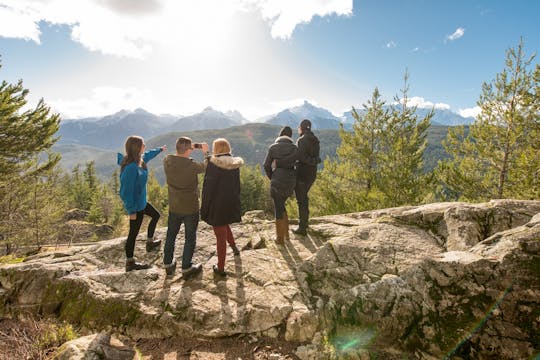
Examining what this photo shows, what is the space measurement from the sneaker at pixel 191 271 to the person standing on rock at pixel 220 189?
0.82 m

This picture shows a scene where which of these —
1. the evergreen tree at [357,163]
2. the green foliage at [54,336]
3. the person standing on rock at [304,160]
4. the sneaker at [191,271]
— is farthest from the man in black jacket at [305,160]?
the evergreen tree at [357,163]

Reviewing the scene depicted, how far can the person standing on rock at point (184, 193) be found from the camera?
4785 millimetres

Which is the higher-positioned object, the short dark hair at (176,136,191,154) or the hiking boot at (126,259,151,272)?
the short dark hair at (176,136,191,154)

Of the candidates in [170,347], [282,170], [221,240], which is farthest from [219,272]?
[282,170]

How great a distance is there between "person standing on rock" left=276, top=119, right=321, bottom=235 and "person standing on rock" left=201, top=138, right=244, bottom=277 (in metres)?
1.57

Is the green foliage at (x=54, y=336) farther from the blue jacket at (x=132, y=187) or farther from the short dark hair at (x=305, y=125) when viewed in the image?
the short dark hair at (x=305, y=125)

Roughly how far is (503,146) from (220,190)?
47.4ft

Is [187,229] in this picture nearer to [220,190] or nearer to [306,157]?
[220,190]

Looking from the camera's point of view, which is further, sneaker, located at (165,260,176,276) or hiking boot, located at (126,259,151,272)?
hiking boot, located at (126,259,151,272)

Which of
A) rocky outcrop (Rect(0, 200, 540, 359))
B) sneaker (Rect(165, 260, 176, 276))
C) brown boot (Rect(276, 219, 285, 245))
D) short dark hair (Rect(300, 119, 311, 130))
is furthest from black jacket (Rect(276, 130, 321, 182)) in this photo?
sneaker (Rect(165, 260, 176, 276))

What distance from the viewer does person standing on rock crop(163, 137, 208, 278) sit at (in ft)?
15.7

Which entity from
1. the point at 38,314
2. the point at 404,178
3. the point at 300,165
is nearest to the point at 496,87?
the point at 404,178

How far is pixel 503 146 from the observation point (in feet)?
41.2

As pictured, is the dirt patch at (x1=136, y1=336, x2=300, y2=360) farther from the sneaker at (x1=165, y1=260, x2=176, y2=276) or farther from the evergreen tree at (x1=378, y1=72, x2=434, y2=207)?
the evergreen tree at (x1=378, y1=72, x2=434, y2=207)
